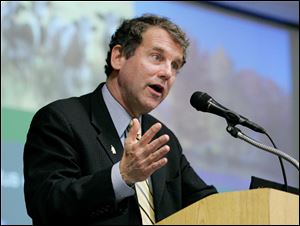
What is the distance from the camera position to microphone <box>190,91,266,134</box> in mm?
2375

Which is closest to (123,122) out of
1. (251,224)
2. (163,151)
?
(163,151)

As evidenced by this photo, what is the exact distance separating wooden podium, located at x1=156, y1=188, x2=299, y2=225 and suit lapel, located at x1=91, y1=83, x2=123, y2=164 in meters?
0.69

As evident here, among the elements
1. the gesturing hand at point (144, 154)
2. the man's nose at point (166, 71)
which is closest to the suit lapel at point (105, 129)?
the man's nose at point (166, 71)

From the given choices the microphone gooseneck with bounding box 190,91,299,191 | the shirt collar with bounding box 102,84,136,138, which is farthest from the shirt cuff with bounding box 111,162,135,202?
the shirt collar with bounding box 102,84,136,138

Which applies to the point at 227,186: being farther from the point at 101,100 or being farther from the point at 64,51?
the point at 101,100

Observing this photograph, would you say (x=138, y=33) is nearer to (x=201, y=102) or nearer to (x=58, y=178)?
(x=201, y=102)

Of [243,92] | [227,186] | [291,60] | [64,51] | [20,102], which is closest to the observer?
[20,102]

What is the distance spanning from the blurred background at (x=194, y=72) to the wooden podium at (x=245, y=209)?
6.47ft

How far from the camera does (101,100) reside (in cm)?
280

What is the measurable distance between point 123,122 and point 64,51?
1477mm

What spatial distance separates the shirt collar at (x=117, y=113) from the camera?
2750mm

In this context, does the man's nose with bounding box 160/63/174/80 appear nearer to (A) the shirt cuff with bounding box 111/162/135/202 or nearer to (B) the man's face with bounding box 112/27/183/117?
(B) the man's face with bounding box 112/27/183/117

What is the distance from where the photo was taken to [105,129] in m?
2.67

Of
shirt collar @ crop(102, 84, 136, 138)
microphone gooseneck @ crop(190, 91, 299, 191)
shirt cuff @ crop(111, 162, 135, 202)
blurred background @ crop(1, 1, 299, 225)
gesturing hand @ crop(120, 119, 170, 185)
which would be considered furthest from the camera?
blurred background @ crop(1, 1, 299, 225)
